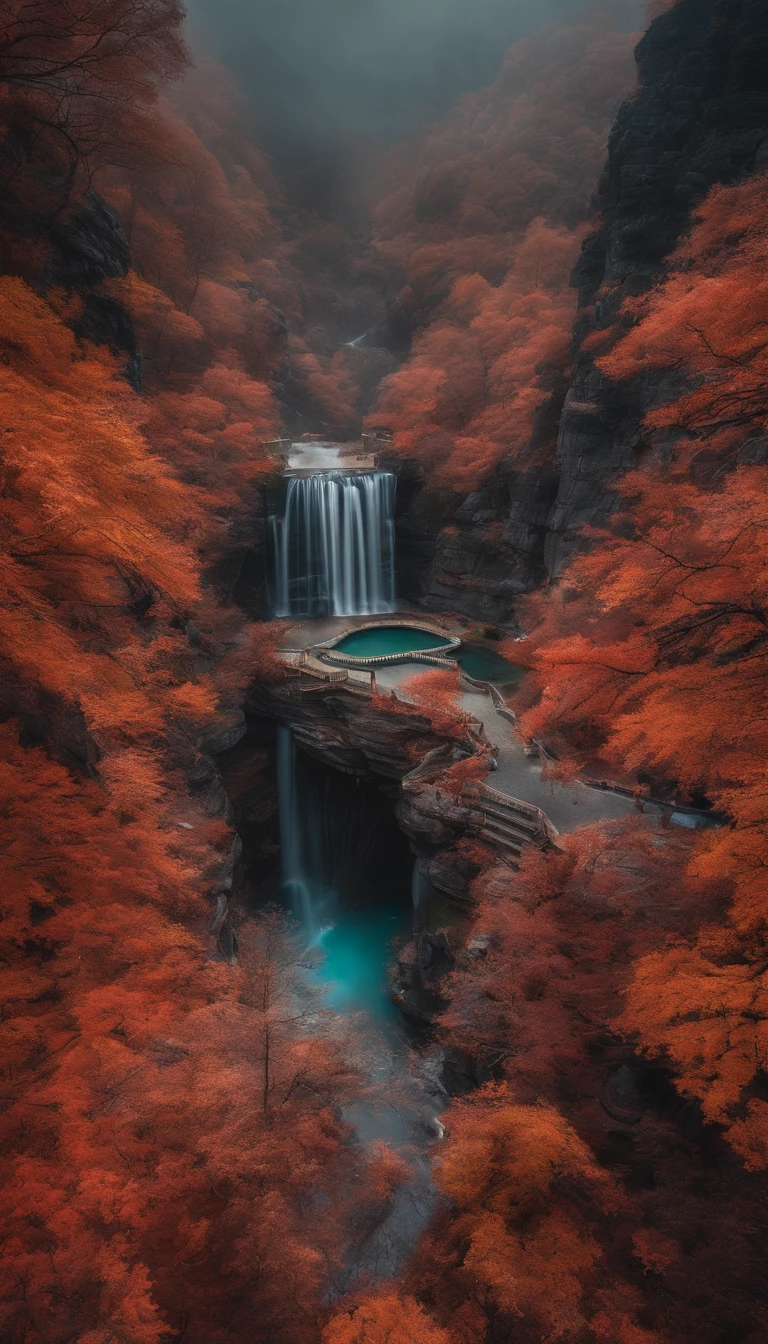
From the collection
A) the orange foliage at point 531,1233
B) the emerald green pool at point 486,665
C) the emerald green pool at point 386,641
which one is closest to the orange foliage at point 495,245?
the emerald green pool at point 386,641

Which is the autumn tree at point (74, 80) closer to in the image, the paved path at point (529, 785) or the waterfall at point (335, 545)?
the waterfall at point (335, 545)

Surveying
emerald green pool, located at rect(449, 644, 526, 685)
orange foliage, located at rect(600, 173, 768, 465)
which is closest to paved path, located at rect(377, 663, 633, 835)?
emerald green pool, located at rect(449, 644, 526, 685)

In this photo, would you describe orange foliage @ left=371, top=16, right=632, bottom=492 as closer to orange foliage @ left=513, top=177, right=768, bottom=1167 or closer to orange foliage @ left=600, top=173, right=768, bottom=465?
orange foliage @ left=600, top=173, right=768, bottom=465

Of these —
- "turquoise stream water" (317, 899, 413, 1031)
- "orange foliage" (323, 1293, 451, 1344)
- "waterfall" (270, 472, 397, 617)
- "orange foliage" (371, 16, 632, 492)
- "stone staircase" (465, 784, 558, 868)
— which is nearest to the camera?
"orange foliage" (323, 1293, 451, 1344)

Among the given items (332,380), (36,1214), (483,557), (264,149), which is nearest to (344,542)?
(483,557)

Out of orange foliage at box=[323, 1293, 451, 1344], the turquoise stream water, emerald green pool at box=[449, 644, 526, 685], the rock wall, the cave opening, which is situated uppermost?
emerald green pool at box=[449, 644, 526, 685]

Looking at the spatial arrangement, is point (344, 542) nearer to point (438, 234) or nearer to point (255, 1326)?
point (255, 1326)

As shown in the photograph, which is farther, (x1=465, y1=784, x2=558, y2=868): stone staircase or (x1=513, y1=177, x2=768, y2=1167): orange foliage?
(x1=465, y1=784, x2=558, y2=868): stone staircase
